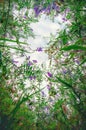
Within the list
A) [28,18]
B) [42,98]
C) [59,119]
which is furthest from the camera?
[28,18]

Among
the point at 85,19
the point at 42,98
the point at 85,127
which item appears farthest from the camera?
the point at 42,98

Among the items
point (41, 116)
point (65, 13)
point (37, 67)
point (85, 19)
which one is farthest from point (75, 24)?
point (41, 116)

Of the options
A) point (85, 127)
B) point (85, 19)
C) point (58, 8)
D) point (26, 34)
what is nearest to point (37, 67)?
point (26, 34)

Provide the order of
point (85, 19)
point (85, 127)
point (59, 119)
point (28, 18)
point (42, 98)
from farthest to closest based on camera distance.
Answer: point (28, 18) → point (42, 98) → point (59, 119) → point (85, 19) → point (85, 127)

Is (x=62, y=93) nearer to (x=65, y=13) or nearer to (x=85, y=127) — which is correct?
(x=65, y=13)

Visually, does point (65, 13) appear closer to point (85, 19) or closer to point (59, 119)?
point (85, 19)

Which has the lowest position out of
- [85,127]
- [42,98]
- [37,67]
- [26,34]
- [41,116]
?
[41,116]

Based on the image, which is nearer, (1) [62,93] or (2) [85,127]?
(2) [85,127]

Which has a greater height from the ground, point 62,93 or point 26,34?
point 26,34

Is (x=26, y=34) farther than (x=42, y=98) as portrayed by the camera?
Yes
